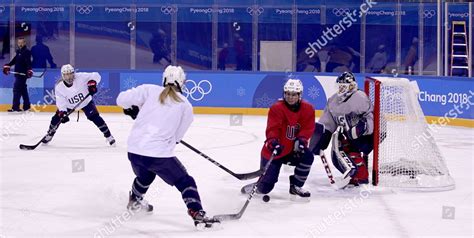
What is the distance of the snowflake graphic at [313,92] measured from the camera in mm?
12898

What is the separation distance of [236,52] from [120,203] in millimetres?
9620

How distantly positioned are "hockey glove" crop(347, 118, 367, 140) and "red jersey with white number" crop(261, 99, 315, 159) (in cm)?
82

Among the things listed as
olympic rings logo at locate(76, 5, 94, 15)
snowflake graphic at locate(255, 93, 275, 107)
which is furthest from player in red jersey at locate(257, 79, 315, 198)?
olympic rings logo at locate(76, 5, 94, 15)

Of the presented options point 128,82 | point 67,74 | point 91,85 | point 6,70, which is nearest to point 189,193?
point 91,85

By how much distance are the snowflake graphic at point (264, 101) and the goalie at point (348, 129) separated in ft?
21.2

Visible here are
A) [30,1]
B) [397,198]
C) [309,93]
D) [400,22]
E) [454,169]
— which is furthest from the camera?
[30,1]

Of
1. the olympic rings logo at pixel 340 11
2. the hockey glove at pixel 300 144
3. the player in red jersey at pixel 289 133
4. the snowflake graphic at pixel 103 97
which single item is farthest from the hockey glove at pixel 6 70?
the hockey glove at pixel 300 144

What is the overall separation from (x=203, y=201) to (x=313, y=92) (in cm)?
731

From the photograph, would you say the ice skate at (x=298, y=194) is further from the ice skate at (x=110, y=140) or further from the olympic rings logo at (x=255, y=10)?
the olympic rings logo at (x=255, y=10)

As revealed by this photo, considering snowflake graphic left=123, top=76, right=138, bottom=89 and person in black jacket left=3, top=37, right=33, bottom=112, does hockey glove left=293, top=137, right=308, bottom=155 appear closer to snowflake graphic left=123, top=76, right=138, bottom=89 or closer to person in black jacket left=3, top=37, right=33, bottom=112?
snowflake graphic left=123, top=76, right=138, bottom=89

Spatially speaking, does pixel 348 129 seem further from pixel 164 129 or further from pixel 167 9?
pixel 167 9

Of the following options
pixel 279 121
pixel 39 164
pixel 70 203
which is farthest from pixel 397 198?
pixel 39 164

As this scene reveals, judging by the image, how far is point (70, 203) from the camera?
5699mm

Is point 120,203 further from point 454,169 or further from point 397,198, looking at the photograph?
point 454,169
